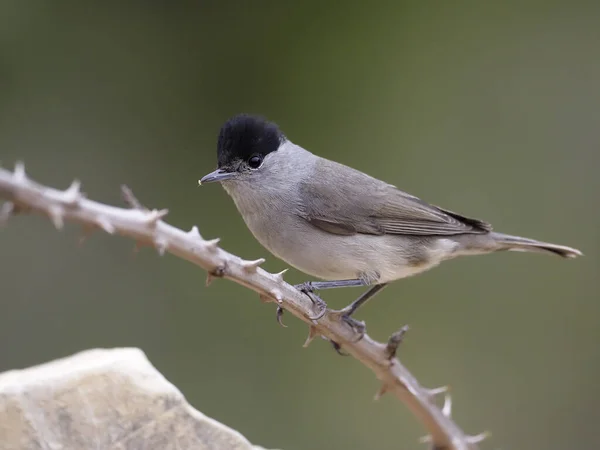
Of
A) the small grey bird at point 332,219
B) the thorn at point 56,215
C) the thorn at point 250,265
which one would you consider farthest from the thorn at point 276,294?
the thorn at point 56,215

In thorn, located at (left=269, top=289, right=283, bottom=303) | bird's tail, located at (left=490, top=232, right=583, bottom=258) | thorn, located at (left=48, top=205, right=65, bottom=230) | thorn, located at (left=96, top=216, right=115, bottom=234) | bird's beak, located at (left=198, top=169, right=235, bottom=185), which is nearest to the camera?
thorn, located at (left=48, top=205, right=65, bottom=230)

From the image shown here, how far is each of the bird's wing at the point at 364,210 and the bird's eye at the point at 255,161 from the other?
0.89 ft

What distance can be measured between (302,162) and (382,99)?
3.08 m

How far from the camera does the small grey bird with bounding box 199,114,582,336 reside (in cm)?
343

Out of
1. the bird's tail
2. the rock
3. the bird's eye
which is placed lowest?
the rock

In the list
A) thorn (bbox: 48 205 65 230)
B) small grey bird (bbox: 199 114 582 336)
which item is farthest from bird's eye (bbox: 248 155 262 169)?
thorn (bbox: 48 205 65 230)

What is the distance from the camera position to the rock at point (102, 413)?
8.97 feet

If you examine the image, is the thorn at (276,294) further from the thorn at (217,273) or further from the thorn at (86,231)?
the thorn at (86,231)

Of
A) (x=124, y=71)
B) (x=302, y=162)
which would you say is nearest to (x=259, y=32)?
(x=124, y=71)

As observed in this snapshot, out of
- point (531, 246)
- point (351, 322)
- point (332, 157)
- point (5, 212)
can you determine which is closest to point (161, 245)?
point (5, 212)

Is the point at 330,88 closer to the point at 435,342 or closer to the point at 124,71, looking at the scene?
the point at 124,71

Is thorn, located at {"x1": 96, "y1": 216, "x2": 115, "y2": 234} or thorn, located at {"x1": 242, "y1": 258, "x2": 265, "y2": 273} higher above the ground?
thorn, located at {"x1": 242, "y1": 258, "x2": 265, "y2": 273}

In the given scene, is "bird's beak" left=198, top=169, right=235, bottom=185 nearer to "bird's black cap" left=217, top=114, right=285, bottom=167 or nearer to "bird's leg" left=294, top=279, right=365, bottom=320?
"bird's black cap" left=217, top=114, right=285, bottom=167

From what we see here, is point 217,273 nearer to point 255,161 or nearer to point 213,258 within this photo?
point 213,258
